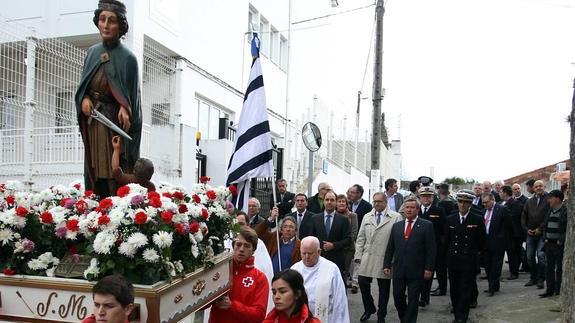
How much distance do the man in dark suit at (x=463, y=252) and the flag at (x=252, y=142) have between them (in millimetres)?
4039

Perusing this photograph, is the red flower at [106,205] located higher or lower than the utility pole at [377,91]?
lower

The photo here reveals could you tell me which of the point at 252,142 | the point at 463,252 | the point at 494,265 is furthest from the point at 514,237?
the point at 252,142

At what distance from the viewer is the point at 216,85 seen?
1589cm

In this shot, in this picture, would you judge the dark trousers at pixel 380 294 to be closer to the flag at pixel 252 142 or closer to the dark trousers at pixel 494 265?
the dark trousers at pixel 494 265

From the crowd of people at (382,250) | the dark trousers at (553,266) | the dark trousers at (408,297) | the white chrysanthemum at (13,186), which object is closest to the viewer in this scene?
the white chrysanthemum at (13,186)

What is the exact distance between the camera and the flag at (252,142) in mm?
5711

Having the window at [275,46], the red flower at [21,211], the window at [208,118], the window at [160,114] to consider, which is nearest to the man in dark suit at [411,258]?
the red flower at [21,211]

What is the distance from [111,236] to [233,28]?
14862mm

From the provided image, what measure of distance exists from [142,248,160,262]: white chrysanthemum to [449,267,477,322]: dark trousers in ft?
21.0

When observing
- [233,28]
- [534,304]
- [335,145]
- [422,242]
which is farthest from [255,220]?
[335,145]

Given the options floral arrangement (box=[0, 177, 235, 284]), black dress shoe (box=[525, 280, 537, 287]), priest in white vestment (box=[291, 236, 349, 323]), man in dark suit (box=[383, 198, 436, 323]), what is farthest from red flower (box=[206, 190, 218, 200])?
black dress shoe (box=[525, 280, 537, 287])

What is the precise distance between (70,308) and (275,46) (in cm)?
1875

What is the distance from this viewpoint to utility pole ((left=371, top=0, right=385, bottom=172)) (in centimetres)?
1581

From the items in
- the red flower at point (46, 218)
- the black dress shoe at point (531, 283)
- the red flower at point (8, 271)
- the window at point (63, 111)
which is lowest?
the black dress shoe at point (531, 283)
